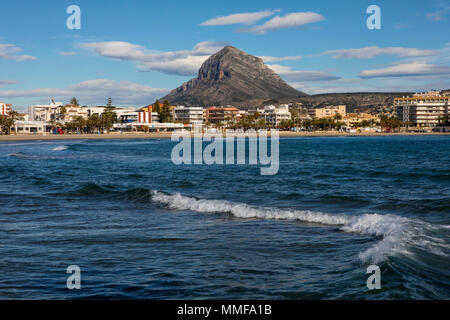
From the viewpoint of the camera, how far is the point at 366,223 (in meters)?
12.3

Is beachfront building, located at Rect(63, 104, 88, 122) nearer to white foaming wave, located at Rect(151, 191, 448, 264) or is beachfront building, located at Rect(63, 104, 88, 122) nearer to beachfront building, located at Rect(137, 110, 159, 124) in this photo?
beachfront building, located at Rect(137, 110, 159, 124)

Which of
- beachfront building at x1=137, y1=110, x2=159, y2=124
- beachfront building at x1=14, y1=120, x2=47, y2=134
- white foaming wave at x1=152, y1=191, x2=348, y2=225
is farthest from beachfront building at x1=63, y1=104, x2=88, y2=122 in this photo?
white foaming wave at x1=152, y1=191, x2=348, y2=225

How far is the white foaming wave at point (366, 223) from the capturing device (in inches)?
371

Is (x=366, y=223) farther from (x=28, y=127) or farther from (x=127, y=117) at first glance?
(x=127, y=117)

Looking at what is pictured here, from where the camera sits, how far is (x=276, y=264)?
8.64m

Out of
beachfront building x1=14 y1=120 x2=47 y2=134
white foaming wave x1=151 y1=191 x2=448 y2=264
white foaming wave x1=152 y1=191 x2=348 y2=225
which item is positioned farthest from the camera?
beachfront building x1=14 y1=120 x2=47 y2=134

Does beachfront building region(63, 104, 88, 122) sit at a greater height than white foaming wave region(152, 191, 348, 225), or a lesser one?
greater

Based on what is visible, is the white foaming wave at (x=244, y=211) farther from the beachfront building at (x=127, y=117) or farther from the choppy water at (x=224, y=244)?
the beachfront building at (x=127, y=117)

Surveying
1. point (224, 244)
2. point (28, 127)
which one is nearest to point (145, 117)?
point (28, 127)

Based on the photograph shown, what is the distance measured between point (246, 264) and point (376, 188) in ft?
48.4

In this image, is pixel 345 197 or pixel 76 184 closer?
pixel 345 197

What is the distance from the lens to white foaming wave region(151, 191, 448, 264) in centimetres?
942
